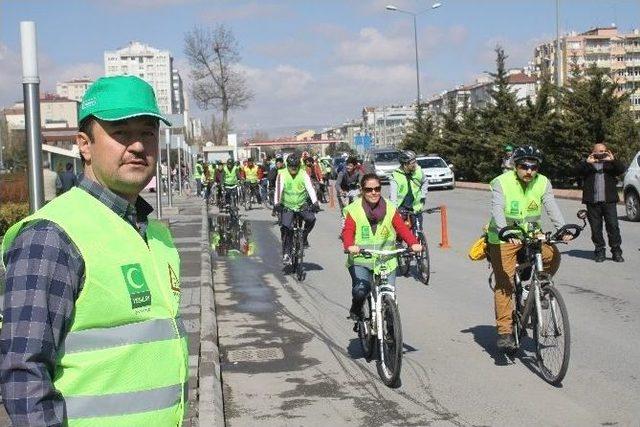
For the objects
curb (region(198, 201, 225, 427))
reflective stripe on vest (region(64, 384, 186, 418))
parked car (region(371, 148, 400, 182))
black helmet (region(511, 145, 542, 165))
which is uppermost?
parked car (region(371, 148, 400, 182))

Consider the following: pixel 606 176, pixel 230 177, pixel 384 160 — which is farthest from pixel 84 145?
pixel 384 160

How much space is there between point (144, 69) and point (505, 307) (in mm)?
130447

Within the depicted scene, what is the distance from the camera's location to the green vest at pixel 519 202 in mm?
7469

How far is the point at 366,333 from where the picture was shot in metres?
7.89

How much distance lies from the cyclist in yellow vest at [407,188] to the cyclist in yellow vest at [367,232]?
5246 mm

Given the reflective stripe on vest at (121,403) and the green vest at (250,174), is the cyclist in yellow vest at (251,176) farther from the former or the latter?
the reflective stripe on vest at (121,403)

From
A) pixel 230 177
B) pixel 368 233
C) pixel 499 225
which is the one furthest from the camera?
pixel 230 177

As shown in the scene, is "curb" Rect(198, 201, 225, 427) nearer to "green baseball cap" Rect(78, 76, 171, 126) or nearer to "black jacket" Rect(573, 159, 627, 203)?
"green baseball cap" Rect(78, 76, 171, 126)

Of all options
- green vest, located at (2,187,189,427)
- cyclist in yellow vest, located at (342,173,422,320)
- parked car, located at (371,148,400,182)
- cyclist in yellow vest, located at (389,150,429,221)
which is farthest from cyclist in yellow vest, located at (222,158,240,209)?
green vest, located at (2,187,189,427)

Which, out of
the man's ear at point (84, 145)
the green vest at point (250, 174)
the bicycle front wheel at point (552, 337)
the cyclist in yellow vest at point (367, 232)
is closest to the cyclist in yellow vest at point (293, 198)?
the cyclist in yellow vest at point (367, 232)

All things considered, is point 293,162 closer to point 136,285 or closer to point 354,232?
point 354,232

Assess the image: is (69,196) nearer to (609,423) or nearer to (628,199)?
(609,423)

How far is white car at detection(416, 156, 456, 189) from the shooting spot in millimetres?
37531

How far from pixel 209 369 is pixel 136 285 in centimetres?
511
